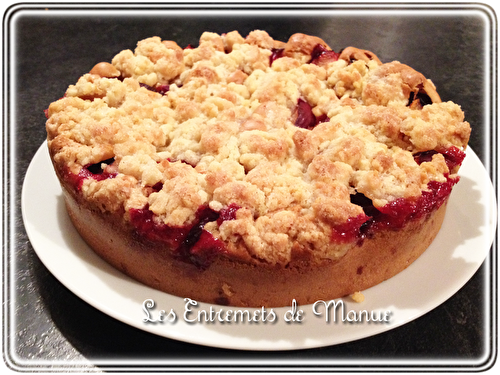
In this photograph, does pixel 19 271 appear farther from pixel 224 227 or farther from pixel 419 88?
pixel 419 88

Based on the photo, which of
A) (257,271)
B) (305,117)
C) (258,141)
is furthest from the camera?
(305,117)

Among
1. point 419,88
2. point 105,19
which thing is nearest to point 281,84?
point 419,88

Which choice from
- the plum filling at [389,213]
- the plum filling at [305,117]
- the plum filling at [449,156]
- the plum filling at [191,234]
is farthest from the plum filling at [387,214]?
the plum filling at [305,117]

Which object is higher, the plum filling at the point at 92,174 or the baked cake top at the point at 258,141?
the baked cake top at the point at 258,141

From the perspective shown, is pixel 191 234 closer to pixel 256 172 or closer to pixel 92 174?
pixel 256 172

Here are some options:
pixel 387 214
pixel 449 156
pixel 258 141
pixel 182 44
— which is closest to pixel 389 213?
pixel 387 214

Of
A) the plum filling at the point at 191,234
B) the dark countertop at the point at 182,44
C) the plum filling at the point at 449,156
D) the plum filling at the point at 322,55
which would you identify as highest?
the plum filling at the point at 322,55

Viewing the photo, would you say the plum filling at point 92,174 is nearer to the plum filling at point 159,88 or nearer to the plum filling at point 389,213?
the plum filling at point 159,88
